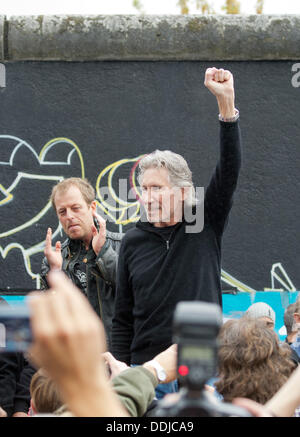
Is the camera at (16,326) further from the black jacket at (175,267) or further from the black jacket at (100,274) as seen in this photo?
the black jacket at (100,274)

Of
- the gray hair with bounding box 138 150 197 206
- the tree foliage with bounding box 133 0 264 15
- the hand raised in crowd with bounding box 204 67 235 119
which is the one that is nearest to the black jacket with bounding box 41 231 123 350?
the gray hair with bounding box 138 150 197 206

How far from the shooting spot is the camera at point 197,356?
0.91 meters

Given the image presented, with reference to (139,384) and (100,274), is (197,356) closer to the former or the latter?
(139,384)

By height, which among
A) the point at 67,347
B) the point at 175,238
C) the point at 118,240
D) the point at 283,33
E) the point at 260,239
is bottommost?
the point at 260,239

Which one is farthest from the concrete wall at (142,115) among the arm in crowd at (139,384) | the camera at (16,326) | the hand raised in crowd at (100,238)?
the camera at (16,326)

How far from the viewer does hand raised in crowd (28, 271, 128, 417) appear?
80cm

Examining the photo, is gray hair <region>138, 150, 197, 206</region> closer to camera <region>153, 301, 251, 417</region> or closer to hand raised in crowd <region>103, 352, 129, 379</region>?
hand raised in crowd <region>103, 352, 129, 379</region>

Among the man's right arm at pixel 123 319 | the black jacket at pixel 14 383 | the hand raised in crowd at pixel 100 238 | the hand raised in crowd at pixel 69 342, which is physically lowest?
the black jacket at pixel 14 383

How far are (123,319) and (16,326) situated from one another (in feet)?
6.13

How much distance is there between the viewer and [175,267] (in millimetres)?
2732
